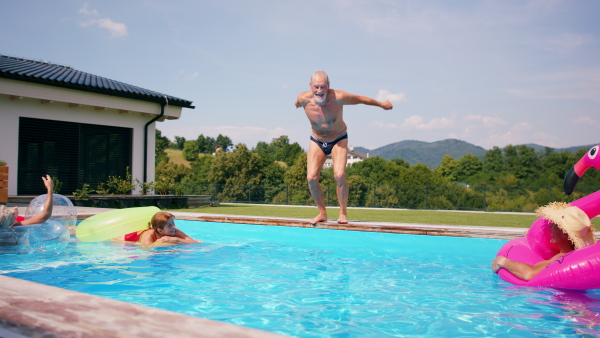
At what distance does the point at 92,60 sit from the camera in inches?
1229

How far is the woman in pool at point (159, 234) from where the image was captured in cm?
692

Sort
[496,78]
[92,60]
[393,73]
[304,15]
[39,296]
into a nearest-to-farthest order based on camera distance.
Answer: [39,296], [304,15], [92,60], [393,73], [496,78]

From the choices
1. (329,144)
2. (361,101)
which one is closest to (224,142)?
(329,144)

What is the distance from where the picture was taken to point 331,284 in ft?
15.3

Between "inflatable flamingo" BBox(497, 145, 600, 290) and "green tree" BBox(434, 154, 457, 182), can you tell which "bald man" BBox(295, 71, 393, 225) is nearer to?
"inflatable flamingo" BBox(497, 145, 600, 290)

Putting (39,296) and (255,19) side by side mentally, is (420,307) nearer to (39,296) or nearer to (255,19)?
(39,296)

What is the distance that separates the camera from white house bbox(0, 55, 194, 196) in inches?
499

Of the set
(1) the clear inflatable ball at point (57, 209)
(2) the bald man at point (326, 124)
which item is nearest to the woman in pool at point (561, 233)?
(2) the bald man at point (326, 124)

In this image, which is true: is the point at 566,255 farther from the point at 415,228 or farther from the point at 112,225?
the point at 112,225

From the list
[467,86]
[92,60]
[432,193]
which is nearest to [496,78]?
[467,86]

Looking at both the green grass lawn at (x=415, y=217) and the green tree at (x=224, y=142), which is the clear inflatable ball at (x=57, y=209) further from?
the green tree at (x=224, y=142)

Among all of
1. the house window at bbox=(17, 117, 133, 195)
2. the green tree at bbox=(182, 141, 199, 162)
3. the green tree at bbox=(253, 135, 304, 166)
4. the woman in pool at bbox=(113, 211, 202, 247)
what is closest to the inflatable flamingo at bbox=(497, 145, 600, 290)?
the woman in pool at bbox=(113, 211, 202, 247)

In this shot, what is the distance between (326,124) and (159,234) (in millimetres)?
3227

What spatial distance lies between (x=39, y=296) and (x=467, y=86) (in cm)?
4801
